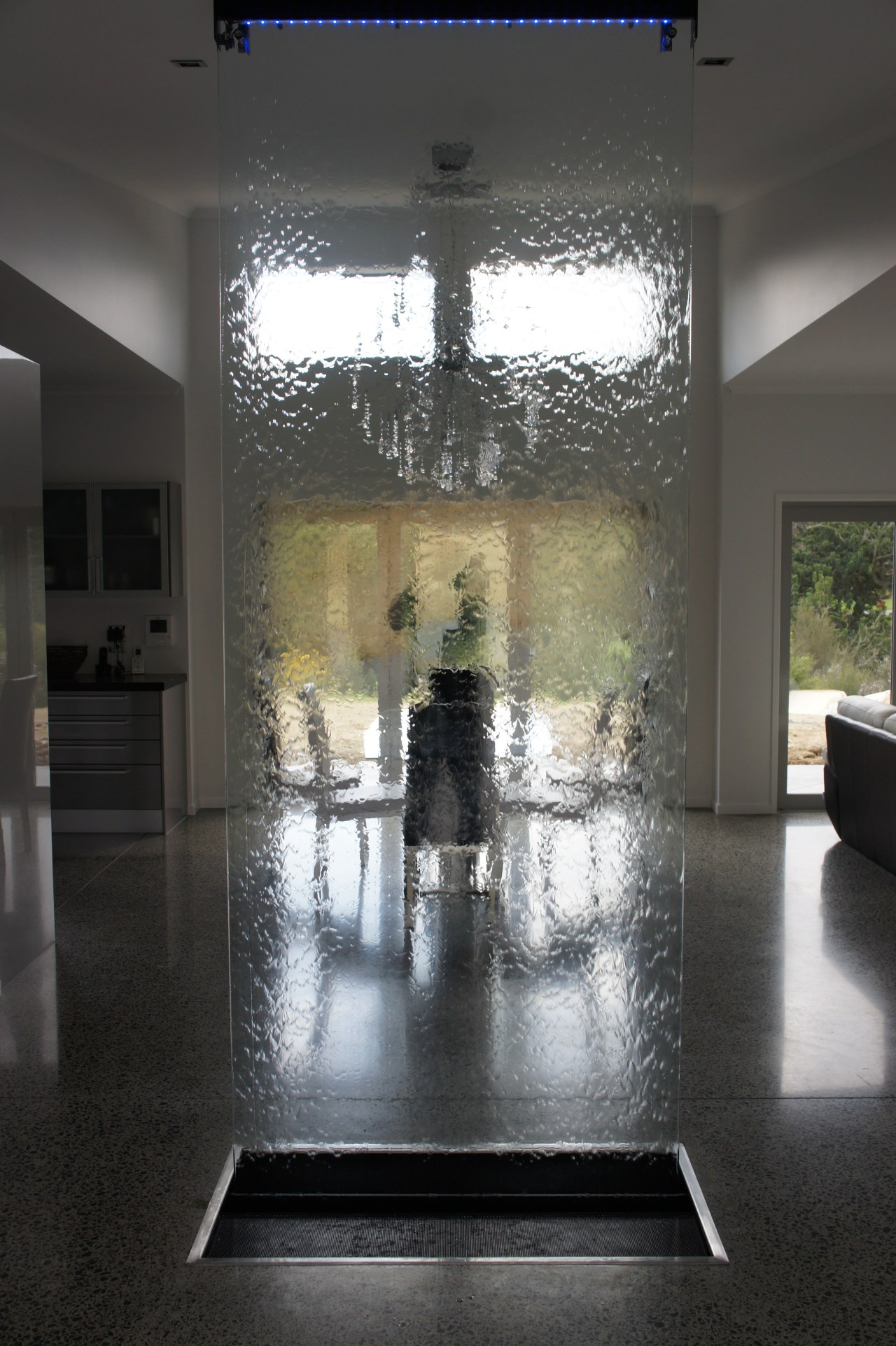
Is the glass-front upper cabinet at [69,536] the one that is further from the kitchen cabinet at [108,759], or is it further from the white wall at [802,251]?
the white wall at [802,251]

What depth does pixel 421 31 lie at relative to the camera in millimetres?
2178

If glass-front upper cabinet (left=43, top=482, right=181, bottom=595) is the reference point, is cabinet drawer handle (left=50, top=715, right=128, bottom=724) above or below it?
below

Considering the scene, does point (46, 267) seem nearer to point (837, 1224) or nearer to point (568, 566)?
point (568, 566)

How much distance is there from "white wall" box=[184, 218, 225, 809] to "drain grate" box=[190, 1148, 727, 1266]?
13.3 ft

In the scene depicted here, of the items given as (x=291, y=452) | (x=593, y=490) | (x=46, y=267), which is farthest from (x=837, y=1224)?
(x=46, y=267)

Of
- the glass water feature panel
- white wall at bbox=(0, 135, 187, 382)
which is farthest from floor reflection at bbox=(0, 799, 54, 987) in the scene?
white wall at bbox=(0, 135, 187, 382)

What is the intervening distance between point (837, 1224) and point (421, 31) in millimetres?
2713

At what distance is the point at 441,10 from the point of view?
7.09 feet

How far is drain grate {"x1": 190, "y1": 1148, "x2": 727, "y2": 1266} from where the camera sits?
206 cm

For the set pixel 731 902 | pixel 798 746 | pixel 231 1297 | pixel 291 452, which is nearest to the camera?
pixel 231 1297

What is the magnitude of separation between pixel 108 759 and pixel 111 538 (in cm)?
133

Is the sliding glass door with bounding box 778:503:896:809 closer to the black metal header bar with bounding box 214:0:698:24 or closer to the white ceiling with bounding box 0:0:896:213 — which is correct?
the white ceiling with bounding box 0:0:896:213

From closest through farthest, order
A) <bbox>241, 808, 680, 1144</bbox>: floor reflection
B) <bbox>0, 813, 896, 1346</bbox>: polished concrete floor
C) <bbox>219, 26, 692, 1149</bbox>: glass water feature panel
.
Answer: <bbox>0, 813, 896, 1346</bbox>: polished concrete floor < <bbox>219, 26, 692, 1149</bbox>: glass water feature panel < <bbox>241, 808, 680, 1144</bbox>: floor reflection

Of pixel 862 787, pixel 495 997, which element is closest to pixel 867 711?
pixel 862 787
